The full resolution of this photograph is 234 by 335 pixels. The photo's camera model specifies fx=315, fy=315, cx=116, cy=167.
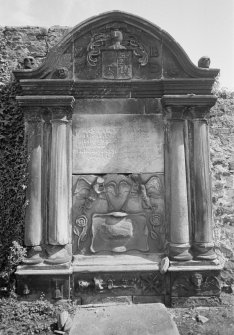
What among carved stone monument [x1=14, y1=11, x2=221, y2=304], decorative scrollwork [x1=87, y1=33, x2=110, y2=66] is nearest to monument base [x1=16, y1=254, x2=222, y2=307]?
carved stone monument [x1=14, y1=11, x2=221, y2=304]

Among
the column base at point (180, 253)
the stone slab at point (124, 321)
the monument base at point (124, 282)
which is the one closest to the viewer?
the stone slab at point (124, 321)

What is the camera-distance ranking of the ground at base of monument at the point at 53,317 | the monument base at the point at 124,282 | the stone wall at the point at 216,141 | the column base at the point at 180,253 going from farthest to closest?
the stone wall at the point at 216,141
the column base at the point at 180,253
the monument base at the point at 124,282
the ground at base of monument at the point at 53,317

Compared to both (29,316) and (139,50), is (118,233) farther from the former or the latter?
(139,50)

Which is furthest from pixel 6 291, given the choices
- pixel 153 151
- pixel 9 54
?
pixel 9 54

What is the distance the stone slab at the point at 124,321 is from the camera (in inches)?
146

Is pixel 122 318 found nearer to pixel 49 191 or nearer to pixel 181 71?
pixel 49 191

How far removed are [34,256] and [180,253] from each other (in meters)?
2.12

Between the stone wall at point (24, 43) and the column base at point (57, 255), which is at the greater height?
the stone wall at point (24, 43)

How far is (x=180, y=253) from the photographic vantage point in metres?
4.60

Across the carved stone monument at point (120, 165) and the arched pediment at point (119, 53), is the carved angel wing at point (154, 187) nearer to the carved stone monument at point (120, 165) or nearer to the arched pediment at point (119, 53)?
the carved stone monument at point (120, 165)

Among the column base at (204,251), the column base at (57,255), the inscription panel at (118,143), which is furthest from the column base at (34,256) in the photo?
the column base at (204,251)

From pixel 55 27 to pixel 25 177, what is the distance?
273 cm

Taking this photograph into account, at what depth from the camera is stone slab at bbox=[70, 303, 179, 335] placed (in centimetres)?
371

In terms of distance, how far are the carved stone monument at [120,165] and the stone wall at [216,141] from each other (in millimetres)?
822
